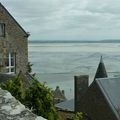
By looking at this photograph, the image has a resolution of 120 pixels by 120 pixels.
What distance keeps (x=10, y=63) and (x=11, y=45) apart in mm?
1344

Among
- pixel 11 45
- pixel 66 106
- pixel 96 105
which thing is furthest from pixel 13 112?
pixel 66 106

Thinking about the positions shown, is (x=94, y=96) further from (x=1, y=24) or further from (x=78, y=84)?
(x=1, y=24)

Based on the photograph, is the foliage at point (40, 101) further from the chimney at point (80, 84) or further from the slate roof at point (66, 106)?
the slate roof at point (66, 106)

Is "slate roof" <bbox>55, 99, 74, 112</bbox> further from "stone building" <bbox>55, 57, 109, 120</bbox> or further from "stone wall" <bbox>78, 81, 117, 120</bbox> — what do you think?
"stone wall" <bbox>78, 81, 117, 120</bbox>

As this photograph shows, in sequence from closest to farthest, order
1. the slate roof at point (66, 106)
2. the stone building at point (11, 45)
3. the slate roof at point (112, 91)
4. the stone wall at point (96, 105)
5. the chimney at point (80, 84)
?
the slate roof at point (112, 91), the stone wall at point (96, 105), the stone building at point (11, 45), the chimney at point (80, 84), the slate roof at point (66, 106)

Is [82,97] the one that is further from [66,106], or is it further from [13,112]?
[13,112]

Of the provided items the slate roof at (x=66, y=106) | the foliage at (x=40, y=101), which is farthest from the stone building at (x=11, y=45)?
the foliage at (x=40, y=101)

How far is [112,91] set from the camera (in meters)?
26.6

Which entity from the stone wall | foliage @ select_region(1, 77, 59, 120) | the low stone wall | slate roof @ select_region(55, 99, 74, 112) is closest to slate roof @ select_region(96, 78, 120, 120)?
the stone wall

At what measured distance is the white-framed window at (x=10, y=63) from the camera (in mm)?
29694

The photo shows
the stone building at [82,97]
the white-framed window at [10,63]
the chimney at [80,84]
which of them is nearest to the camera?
the stone building at [82,97]

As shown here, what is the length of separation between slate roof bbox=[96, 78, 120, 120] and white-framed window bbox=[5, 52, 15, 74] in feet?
22.8

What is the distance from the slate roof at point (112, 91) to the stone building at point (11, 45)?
7.01m

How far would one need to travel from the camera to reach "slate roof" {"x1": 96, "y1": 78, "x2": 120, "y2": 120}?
25.5 meters
